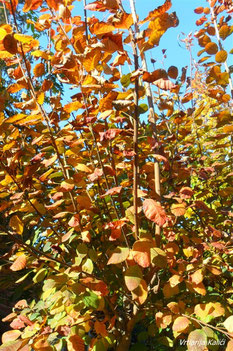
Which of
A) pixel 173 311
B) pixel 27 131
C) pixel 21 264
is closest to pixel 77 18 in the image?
pixel 27 131

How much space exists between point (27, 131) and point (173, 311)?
978 millimetres

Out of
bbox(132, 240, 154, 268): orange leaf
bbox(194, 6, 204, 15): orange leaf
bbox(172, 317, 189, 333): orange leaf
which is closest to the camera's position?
bbox(132, 240, 154, 268): orange leaf

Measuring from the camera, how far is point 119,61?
1.01m

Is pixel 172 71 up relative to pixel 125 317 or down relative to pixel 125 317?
up

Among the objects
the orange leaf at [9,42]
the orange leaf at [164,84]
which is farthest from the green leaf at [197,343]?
the orange leaf at [9,42]

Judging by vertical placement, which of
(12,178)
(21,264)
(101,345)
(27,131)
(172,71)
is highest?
(172,71)

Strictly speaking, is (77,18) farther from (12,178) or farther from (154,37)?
(12,178)

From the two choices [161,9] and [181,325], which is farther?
[181,325]

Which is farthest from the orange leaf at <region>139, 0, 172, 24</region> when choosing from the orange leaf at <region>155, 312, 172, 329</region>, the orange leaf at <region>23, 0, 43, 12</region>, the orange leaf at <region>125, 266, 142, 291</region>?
the orange leaf at <region>155, 312, 172, 329</region>

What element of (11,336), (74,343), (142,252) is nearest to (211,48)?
(142,252)

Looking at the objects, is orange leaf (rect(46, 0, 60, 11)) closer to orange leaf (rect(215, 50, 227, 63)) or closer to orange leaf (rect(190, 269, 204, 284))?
orange leaf (rect(215, 50, 227, 63))

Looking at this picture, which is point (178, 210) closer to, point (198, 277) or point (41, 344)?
point (198, 277)

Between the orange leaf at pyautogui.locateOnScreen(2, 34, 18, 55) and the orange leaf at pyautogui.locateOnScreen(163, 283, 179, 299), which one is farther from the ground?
the orange leaf at pyautogui.locateOnScreen(2, 34, 18, 55)

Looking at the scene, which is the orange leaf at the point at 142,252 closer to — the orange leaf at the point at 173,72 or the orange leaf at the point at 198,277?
the orange leaf at the point at 198,277
